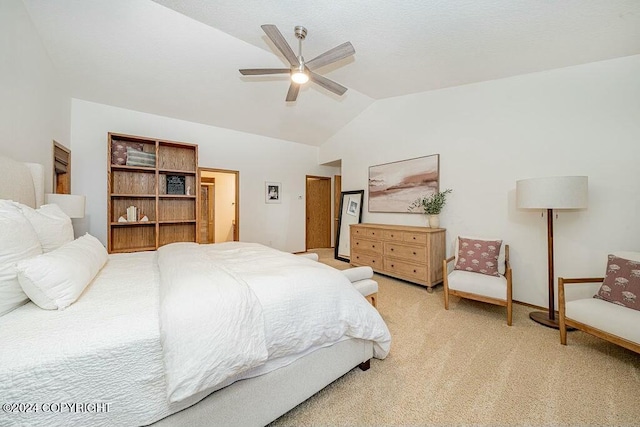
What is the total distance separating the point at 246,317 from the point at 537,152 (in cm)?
359

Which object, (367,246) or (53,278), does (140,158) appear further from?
(367,246)

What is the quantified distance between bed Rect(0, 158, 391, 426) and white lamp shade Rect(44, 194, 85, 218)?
95 centimetres

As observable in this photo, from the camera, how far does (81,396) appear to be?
885 mm

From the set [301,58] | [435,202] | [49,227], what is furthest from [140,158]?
[435,202]

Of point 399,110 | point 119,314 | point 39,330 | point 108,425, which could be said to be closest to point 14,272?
point 39,330

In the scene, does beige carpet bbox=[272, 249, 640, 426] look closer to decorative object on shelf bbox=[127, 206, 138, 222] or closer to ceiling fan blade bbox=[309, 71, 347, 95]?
ceiling fan blade bbox=[309, 71, 347, 95]

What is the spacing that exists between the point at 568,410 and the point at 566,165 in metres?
2.44

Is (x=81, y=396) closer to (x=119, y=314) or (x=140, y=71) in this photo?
(x=119, y=314)

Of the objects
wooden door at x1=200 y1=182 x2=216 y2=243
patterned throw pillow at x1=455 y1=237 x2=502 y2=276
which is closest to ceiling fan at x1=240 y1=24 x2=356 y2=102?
patterned throw pillow at x1=455 y1=237 x2=502 y2=276

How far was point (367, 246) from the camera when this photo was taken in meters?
4.33

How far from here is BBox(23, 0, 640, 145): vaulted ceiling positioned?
7.02ft

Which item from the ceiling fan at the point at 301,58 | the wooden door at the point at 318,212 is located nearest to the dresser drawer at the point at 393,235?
the ceiling fan at the point at 301,58

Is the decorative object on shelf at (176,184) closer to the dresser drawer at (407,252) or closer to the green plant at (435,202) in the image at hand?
the dresser drawer at (407,252)

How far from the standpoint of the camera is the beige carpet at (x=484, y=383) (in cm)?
139
